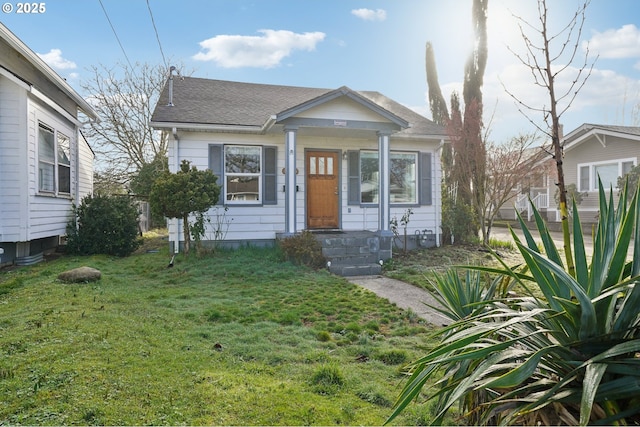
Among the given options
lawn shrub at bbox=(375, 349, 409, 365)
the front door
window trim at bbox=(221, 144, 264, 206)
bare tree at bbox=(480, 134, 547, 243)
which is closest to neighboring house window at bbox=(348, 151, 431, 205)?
the front door

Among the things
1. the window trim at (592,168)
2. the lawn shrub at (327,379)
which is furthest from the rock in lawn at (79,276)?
the window trim at (592,168)

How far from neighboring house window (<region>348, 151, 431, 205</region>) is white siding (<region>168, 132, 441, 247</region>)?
20 cm

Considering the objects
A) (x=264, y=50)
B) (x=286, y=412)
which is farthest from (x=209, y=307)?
(x=264, y=50)

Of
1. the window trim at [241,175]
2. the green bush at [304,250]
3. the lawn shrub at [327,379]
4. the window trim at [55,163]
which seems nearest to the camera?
the lawn shrub at [327,379]

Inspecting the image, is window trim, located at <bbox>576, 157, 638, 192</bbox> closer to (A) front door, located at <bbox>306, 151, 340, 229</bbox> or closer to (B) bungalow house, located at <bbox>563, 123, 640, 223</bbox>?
(B) bungalow house, located at <bbox>563, 123, 640, 223</bbox>

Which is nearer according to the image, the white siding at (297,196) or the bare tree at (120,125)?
the white siding at (297,196)

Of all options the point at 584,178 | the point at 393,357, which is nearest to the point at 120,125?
the point at 393,357

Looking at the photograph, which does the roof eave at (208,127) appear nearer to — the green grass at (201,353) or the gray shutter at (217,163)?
the gray shutter at (217,163)

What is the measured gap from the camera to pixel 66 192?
1061cm

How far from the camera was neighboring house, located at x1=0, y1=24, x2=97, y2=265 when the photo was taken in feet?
26.3

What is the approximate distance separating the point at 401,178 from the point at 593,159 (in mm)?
12217

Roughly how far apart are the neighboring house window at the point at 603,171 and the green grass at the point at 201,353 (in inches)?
636

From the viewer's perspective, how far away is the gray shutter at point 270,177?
10328 millimetres

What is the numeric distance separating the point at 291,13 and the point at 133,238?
6.95 metres
